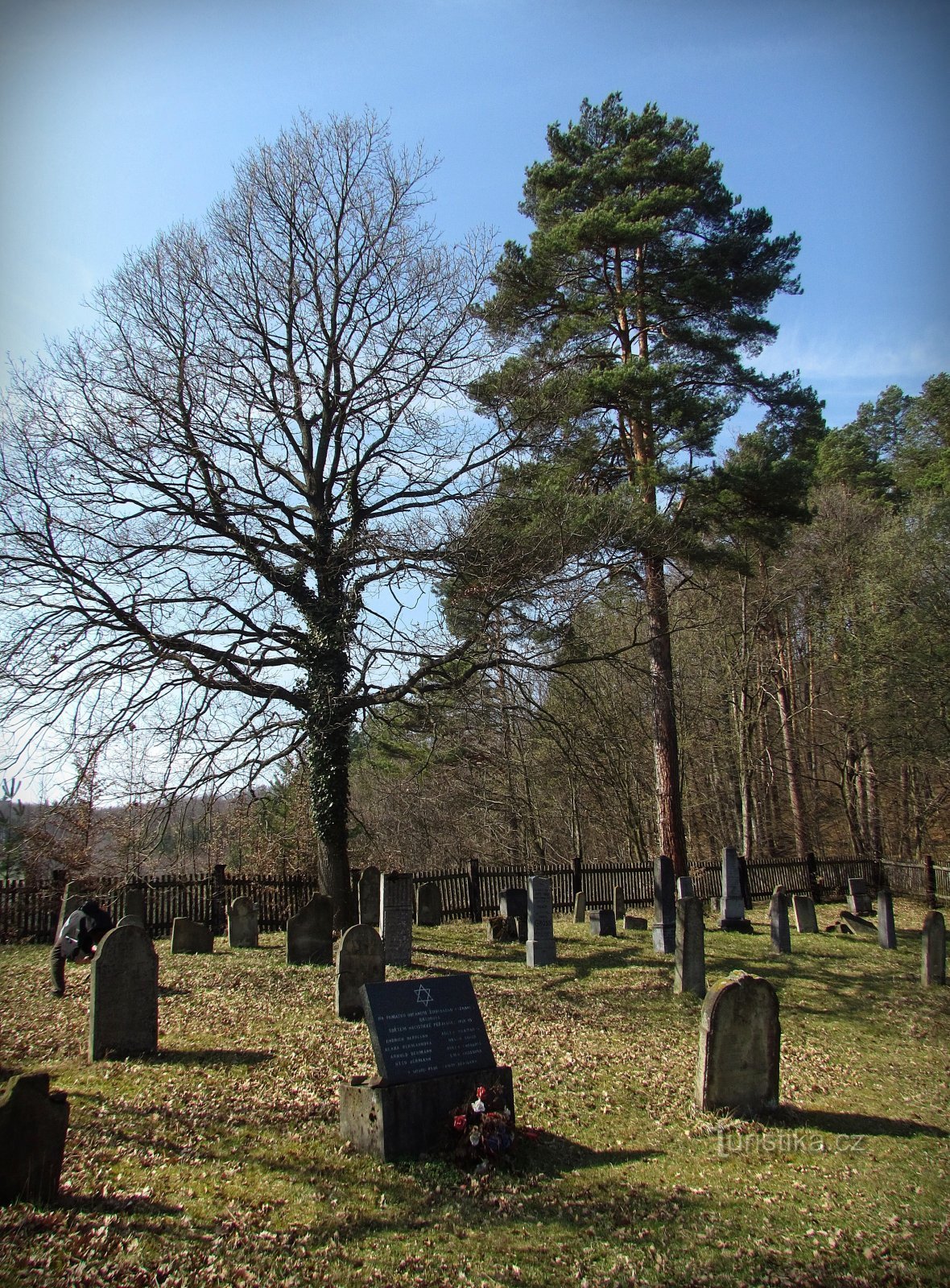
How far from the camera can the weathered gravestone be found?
18.3ft

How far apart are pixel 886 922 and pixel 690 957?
6.36 metres

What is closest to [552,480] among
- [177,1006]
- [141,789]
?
[141,789]

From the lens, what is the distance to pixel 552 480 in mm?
15953

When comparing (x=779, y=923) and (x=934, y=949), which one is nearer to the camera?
(x=934, y=949)

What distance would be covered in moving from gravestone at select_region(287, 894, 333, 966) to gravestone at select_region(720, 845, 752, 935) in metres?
8.06

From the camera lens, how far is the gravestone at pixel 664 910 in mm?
13719

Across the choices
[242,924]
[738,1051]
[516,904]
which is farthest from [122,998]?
[516,904]

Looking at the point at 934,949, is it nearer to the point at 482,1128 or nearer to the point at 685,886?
the point at 685,886

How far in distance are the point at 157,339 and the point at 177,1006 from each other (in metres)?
9.95

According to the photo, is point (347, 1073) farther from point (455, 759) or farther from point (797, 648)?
point (797, 648)

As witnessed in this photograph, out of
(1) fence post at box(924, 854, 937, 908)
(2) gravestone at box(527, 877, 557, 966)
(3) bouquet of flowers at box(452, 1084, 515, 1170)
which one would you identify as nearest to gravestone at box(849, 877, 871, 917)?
(1) fence post at box(924, 854, 937, 908)

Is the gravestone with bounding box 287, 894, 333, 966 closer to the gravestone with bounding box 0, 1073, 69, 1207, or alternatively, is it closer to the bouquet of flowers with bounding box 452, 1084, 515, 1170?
the bouquet of flowers with bounding box 452, 1084, 515, 1170

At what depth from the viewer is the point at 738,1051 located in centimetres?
669

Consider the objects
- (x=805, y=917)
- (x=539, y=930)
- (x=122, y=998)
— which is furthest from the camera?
(x=805, y=917)
